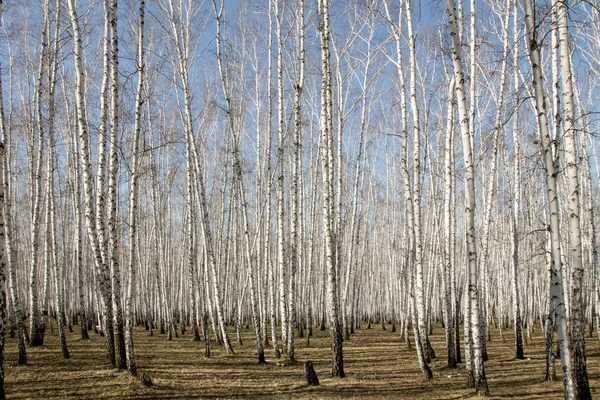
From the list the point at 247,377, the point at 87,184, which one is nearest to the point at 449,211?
the point at 247,377

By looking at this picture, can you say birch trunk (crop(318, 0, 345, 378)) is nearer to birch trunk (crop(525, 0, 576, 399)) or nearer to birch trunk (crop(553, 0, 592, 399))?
birch trunk (crop(525, 0, 576, 399))

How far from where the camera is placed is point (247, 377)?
360 inches

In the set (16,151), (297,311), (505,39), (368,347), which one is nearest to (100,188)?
(505,39)

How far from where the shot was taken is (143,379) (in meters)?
7.67

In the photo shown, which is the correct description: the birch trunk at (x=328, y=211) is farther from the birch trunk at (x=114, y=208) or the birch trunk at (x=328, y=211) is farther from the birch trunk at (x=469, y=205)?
the birch trunk at (x=114, y=208)

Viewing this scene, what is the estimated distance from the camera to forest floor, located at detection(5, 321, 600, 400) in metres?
7.51

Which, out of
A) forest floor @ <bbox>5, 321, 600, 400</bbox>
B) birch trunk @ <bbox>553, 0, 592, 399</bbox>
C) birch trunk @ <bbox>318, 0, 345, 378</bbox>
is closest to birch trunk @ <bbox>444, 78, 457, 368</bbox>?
forest floor @ <bbox>5, 321, 600, 400</bbox>

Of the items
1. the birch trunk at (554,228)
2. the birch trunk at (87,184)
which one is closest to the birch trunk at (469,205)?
the birch trunk at (554,228)

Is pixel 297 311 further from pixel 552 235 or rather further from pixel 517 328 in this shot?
pixel 552 235

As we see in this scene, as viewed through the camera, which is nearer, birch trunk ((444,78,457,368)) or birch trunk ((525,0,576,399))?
birch trunk ((525,0,576,399))

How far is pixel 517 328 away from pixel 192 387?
847 centimetres

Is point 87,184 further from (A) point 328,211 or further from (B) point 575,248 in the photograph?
(B) point 575,248

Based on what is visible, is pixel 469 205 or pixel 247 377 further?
pixel 247 377

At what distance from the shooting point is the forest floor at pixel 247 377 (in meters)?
7.51
